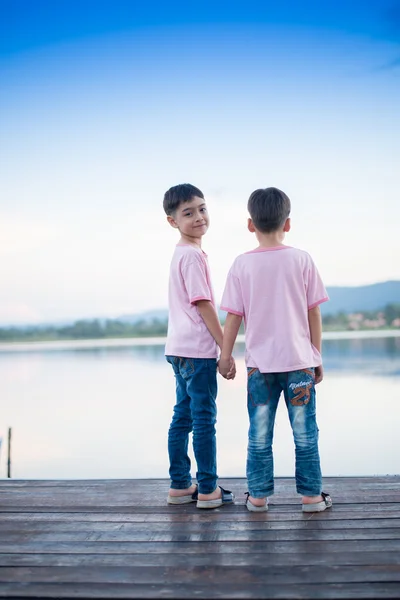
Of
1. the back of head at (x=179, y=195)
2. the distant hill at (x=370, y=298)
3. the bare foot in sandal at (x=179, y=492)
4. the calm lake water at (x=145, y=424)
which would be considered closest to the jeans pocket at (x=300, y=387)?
the bare foot in sandal at (x=179, y=492)

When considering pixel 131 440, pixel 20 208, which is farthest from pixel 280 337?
pixel 20 208

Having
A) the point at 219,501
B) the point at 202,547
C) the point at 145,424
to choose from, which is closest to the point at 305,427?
the point at 219,501

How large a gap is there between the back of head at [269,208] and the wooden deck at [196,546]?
3.64 ft

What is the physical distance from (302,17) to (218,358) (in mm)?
8074

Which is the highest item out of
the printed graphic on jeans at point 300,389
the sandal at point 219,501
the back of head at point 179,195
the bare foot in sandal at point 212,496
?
the back of head at point 179,195

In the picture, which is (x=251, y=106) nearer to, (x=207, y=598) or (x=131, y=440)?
(x=131, y=440)

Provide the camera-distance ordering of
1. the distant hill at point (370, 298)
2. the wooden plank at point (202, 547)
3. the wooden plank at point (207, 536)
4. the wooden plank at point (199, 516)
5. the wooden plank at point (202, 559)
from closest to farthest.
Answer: the wooden plank at point (202, 559) < the wooden plank at point (202, 547) < the wooden plank at point (207, 536) < the wooden plank at point (199, 516) < the distant hill at point (370, 298)

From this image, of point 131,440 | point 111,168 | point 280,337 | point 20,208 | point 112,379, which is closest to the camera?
point 280,337

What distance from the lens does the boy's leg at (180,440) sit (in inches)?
102

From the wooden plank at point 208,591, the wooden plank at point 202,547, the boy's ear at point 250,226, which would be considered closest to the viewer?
the wooden plank at point 208,591

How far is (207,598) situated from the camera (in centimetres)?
162

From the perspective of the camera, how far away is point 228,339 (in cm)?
239

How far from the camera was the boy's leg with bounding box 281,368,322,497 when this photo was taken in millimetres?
2332

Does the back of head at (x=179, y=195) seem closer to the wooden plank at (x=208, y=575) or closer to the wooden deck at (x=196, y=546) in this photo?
the wooden deck at (x=196, y=546)
